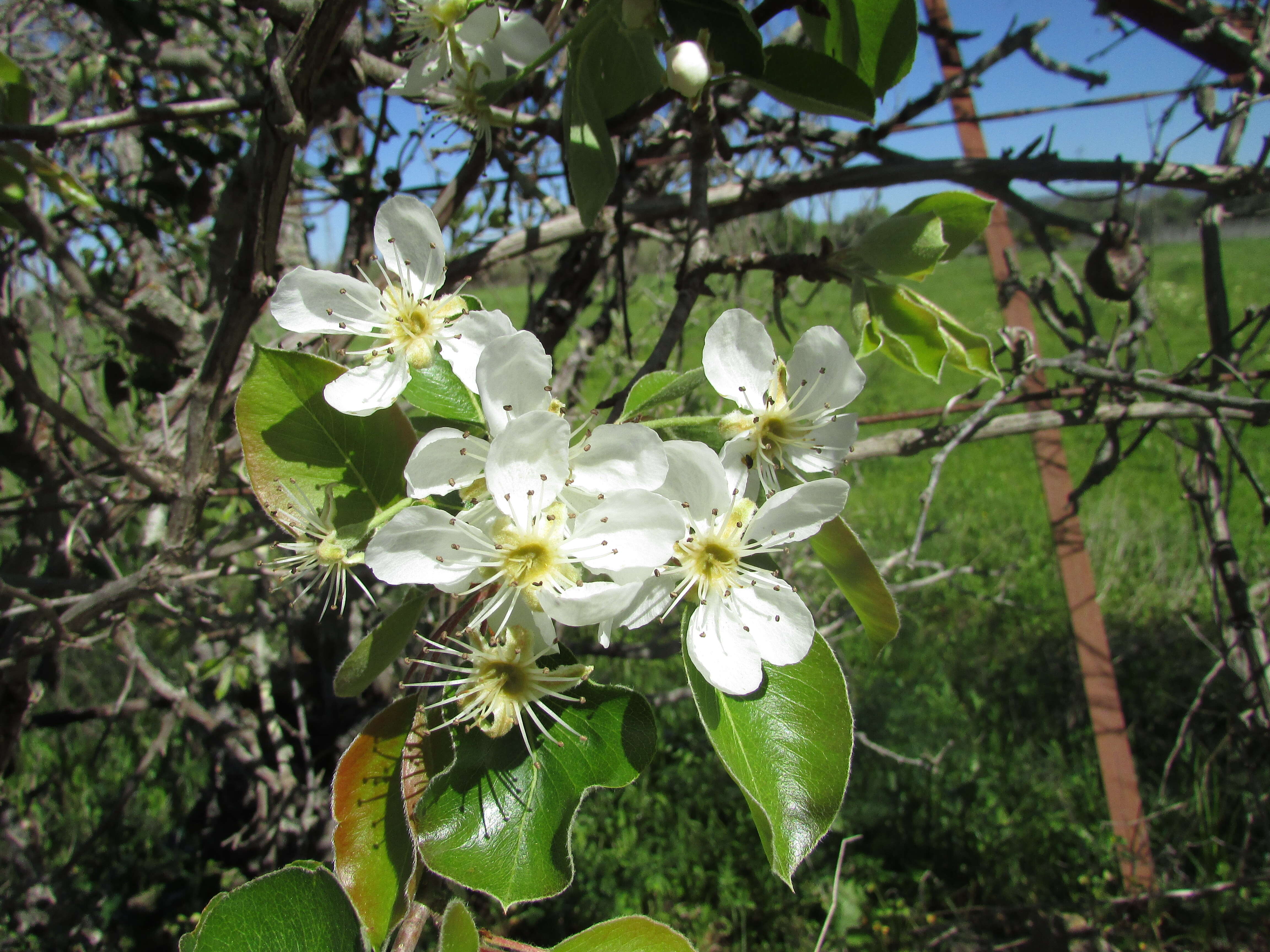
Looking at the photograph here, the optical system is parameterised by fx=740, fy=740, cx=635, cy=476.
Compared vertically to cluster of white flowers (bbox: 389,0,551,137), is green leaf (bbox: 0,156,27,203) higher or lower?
higher

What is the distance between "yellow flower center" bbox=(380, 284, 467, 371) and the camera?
70 centimetres

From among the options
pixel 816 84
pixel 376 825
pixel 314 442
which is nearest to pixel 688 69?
pixel 816 84

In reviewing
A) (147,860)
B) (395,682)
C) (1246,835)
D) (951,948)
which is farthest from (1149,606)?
(147,860)

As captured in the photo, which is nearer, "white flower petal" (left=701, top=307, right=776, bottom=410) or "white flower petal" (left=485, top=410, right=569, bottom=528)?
"white flower petal" (left=485, top=410, right=569, bottom=528)

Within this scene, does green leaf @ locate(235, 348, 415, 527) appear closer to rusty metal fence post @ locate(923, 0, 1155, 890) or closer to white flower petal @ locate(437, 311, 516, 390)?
white flower petal @ locate(437, 311, 516, 390)

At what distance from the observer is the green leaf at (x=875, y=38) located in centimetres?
73

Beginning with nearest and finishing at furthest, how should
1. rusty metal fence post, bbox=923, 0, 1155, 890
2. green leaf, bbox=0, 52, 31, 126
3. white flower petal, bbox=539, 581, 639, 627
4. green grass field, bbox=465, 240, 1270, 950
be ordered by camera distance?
white flower petal, bbox=539, 581, 639, 627 → green leaf, bbox=0, 52, 31, 126 → rusty metal fence post, bbox=923, 0, 1155, 890 → green grass field, bbox=465, 240, 1270, 950

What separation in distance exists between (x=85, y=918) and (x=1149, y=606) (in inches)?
153

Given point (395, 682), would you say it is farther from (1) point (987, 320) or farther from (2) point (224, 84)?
(1) point (987, 320)

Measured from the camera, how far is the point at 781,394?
68 centimetres

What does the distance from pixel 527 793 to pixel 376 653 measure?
170mm

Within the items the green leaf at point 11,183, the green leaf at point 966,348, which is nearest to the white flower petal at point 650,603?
the green leaf at point 966,348

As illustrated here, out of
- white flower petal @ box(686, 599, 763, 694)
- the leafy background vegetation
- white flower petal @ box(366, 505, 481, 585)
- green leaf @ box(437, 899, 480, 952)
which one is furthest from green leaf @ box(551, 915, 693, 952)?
the leafy background vegetation

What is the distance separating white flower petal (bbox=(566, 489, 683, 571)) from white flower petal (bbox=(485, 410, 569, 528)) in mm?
38
